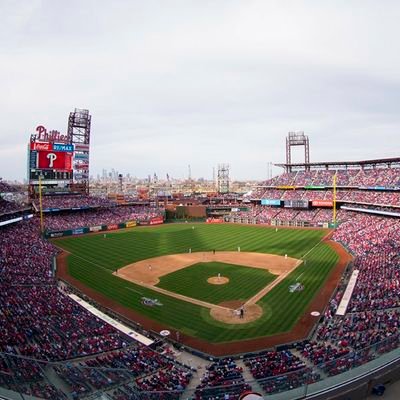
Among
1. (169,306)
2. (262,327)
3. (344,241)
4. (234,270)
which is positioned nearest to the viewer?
(262,327)

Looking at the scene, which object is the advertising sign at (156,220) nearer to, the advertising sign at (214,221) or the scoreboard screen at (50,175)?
the advertising sign at (214,221)

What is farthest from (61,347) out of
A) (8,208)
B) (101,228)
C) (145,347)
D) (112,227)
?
(112,227)

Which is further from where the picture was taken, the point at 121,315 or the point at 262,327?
the point at 121,315

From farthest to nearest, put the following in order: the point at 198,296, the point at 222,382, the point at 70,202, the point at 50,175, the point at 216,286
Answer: the point at 70,202, the point at 50,175, the point at 216,286, the point at 198,296, the point at 222,382

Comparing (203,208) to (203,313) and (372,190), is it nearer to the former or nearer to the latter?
(372,190)

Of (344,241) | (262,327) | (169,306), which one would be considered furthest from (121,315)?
(344,241)

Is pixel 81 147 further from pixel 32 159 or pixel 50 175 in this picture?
pixel 32 159

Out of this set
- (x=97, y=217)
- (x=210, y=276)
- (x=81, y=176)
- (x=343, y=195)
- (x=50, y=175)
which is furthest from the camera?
(x=81, y=176)

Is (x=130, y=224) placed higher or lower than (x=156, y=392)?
lower
